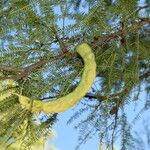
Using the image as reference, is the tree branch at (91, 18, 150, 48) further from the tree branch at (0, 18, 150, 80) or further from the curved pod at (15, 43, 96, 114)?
the curved pod at (15, 43, 96, 114)

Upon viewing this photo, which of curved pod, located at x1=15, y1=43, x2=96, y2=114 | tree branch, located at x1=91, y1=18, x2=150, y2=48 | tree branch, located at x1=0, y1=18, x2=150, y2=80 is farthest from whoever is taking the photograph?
tree branch, located at x1=91, y1=18, x2=150, y2=48

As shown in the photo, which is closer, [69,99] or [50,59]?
[69,99]

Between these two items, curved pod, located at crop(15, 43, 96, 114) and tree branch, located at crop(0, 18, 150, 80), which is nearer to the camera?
curved pod, located at crop(15, 43, 96, 114)

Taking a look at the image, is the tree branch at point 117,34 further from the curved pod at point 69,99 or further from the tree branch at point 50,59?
the curved pod at point 69,99

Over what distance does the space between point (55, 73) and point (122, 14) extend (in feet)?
1.13

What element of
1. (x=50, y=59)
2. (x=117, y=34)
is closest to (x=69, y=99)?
(x=50, y=59)

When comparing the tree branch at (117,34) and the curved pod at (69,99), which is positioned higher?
the tree branch at (117,34)

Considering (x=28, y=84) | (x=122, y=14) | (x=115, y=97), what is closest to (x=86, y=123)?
(x=115, y=97)

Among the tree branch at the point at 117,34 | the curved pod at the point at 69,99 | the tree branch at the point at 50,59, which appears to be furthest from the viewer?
the tree branch at the point at 117,34

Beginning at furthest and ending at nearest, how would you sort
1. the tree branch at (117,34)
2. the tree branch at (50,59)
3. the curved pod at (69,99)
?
the tree branch at (117,34), the tree branch at (50,59), the curved pod at (69,99)

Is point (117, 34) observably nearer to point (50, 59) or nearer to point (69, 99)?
point (50, 59)

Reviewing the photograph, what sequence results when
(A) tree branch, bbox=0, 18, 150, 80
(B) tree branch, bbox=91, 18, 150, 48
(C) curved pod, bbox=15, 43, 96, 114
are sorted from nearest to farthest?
1. (C) curved pod, bbox=15, 43, 96, 114
2. (A) tree branch, bbox=0, 18, 150, 80
3. (B) tree branch, bbox=91, 18, 150, 48

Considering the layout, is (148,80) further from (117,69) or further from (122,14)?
(122,14)

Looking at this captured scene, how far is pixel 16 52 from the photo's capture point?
1593mm
